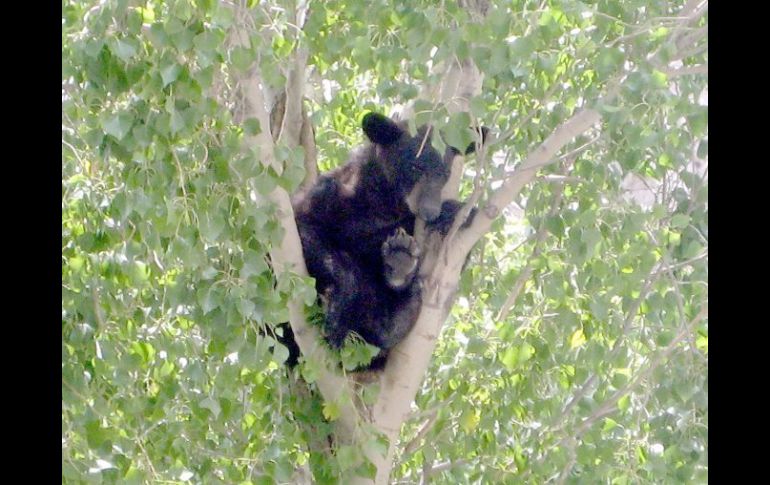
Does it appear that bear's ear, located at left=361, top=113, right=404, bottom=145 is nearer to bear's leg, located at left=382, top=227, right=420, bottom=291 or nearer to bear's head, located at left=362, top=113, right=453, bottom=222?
bear's head, located at left=362, top=113, right=453, bottom=222

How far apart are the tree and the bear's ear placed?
181mm

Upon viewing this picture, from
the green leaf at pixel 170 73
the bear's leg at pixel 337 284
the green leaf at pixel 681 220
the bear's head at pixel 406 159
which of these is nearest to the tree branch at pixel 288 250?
the bear's leg at pixel 337 284

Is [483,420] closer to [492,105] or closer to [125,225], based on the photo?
[492,105]

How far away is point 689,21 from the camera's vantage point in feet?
10.1

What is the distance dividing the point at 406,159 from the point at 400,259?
64 centimetres

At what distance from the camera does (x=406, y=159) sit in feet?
14.6

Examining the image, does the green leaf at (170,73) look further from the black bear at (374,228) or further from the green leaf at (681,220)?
the green leaf at (681,220)

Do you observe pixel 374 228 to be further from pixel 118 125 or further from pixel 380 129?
pixel 118 125

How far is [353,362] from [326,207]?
103cm

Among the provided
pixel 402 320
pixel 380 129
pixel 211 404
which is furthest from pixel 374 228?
pixel 211 404

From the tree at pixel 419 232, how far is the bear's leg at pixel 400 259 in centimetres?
9

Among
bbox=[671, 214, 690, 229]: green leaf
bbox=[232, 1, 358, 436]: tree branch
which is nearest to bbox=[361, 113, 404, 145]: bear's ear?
bbox=[232, 1, 358, 436]: tree branch

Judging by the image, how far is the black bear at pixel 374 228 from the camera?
390 centimetres
